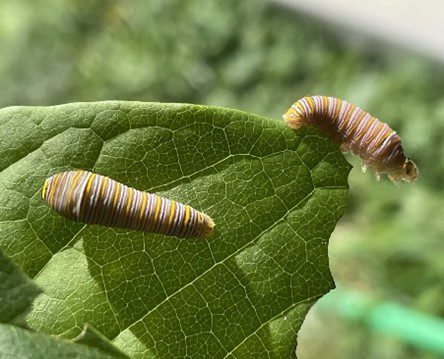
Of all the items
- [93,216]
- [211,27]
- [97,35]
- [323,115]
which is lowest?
[97,35]

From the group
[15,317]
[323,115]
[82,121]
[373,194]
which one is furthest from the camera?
[373,194]

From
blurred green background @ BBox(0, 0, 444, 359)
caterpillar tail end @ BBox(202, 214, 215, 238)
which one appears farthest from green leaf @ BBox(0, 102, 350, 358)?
blurred green background @ BBox(0, 0, 444, 359)

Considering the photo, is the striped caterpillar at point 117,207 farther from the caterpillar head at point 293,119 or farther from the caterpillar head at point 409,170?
the caterpillar head at point 409,170

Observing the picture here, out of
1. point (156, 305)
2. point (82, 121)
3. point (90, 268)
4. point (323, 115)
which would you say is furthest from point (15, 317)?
point (323, 115)

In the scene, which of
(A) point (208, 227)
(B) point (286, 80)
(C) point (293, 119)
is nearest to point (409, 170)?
(C) point (293, 119)

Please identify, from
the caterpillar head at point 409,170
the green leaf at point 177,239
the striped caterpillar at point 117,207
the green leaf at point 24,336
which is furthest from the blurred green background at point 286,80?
the green leaf at point 24,336

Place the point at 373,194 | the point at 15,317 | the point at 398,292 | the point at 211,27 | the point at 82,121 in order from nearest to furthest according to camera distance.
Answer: the point at 15,317
the point at 82,121
the point at 398,292
the point at 373,194
the point at 211,27

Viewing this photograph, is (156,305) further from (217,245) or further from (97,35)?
(97,35)
